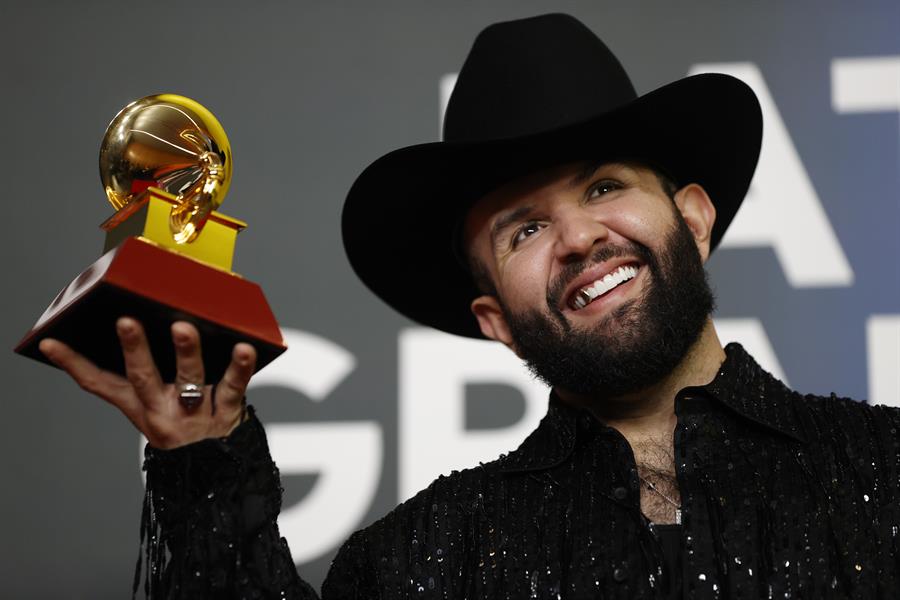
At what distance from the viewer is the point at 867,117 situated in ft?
9.35

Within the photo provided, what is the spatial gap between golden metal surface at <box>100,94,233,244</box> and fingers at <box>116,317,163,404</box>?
29cm

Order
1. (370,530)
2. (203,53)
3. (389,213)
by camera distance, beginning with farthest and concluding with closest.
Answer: (203,53) < (389,213) < (370,530)

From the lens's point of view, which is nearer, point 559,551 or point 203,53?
point 559,551

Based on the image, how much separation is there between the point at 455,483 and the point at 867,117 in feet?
5.28

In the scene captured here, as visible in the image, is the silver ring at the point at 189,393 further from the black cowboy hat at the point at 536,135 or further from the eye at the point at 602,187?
the eye at the point at 602,187

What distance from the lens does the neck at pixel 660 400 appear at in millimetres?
1908

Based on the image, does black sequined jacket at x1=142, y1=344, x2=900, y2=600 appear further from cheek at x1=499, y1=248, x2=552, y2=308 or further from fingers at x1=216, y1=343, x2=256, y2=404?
cheek at x1=499, y1=248, x2=552, y2=308

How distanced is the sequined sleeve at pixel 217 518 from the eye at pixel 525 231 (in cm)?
66

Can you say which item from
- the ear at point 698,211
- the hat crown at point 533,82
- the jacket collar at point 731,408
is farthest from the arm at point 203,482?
the ear at point 698,211

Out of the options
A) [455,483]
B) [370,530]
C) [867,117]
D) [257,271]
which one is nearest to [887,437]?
[455,483]

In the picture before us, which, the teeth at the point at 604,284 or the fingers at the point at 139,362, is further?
the teeth at the point at 604,284

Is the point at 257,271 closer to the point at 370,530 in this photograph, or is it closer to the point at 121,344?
the point at 370,530

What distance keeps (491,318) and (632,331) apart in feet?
1.27

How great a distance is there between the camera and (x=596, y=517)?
5.80ft
